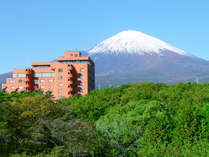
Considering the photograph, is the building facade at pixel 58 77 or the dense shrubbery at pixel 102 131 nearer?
the dense shrubbery at pixel 102 131

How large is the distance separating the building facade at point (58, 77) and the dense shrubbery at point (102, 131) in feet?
179

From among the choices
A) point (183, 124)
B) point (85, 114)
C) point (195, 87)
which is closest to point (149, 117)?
point (183, 124)

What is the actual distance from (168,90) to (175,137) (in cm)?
2355

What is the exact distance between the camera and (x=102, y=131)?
41.7 metres

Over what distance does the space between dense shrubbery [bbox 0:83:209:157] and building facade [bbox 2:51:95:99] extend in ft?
179

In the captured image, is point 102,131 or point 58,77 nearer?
point 102,131

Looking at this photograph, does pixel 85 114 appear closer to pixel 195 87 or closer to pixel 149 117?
pixel 149 117

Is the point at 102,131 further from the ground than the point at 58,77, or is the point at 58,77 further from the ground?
the point at 58,77

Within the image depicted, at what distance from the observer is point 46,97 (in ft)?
141

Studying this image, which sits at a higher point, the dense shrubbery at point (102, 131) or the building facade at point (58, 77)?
the building facade at point (58, 77)

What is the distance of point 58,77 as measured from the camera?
363ft

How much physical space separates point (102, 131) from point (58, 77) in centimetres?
7016

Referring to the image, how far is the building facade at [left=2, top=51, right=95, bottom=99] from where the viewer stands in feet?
361

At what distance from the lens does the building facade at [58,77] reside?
109938 mm
